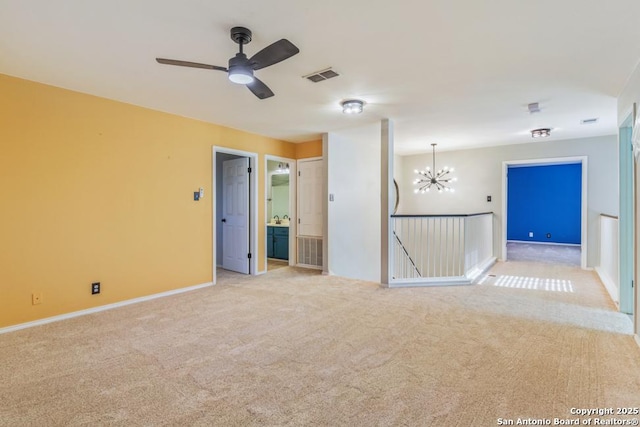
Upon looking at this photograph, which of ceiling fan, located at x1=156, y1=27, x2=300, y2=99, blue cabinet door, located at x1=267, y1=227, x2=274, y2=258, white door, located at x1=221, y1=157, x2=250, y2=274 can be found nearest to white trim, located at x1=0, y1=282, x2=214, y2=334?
white door, located at x1=221, y1=157, x2=250, y2=274

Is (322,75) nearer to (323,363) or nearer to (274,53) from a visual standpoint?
(274,53)

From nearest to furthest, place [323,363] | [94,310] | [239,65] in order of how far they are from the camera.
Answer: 1. [239,65]
2. [323,363]
3. [94,310]

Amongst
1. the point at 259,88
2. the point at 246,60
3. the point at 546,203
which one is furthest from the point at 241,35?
the point at 546,203

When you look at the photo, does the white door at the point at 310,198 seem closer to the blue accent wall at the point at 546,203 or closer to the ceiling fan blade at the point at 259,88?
the ceiling fan blade at the point at 259,88

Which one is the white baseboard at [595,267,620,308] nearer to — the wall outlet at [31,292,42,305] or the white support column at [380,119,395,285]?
the white support column at [380,119,395,285]

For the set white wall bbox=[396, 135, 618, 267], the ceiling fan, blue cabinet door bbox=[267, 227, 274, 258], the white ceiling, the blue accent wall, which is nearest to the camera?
the white ceiling

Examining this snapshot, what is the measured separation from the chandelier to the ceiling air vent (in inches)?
189

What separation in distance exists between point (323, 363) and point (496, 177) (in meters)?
6.03

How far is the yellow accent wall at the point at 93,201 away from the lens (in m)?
3.10

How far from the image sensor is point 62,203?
133 inches

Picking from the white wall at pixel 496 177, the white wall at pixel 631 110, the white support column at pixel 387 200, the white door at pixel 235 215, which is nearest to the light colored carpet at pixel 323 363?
the white wall at pixel 631 110

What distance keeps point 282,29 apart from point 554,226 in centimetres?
1032

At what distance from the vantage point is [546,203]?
9.48 metres

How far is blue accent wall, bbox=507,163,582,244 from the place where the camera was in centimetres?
909
